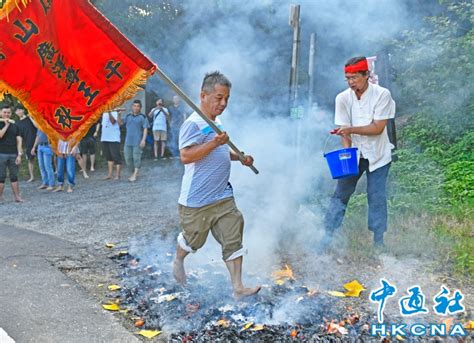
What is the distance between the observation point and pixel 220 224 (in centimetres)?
404

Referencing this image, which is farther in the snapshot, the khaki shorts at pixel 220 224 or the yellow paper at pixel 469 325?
the khaki shorts at pixel 220 224

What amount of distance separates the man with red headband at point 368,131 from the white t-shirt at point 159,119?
6879mm

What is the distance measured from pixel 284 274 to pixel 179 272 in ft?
3.14

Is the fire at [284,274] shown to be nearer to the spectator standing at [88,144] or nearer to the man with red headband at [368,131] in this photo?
the man with red headband at [368,131]

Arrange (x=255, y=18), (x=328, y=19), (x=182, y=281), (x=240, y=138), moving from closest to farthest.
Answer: (x=182, y=281), (x=240, y=138), (x=255, y=18), (x=328, y=19)

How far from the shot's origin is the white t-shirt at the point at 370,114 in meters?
4.77

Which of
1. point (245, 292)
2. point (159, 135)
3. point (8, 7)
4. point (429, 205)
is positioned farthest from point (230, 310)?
point (159, 135)

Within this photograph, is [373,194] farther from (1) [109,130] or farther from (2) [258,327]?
(1) [109,130]

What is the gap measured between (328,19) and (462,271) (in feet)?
15.8

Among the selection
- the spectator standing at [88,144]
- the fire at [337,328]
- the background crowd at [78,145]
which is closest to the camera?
the fire at [337,328]

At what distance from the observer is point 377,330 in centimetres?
338

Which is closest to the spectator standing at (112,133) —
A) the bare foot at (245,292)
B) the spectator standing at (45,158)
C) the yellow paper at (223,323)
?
the spectator standing at (45,158)

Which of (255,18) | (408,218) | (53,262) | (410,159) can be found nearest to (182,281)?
(53,262)

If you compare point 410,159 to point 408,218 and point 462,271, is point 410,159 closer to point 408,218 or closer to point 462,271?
point 408,218
